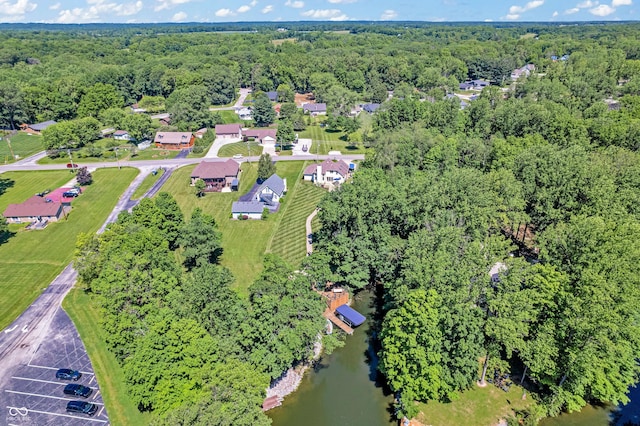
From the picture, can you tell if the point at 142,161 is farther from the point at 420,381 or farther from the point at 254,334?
the point at 420,381

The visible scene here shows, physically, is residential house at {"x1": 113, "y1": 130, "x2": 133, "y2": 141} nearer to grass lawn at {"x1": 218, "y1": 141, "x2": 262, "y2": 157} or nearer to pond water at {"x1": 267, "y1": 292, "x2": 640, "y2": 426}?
grass lawn at {"x1": 218, "y1": 141, "x2": 262, "y2": 157}

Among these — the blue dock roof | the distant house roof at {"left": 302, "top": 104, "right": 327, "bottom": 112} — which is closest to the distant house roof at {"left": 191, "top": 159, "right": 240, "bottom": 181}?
the blue dock roof

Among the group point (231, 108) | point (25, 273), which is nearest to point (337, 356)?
point (25, 273)

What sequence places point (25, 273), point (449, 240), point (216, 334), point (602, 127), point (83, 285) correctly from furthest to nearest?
point (602, 127)
point (25, 273)
point (83, 285)
point (449, 240)
point (216, 334)

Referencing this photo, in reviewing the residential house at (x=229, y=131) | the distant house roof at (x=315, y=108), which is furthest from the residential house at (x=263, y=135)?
the distant house roof at (x=315, y=108)

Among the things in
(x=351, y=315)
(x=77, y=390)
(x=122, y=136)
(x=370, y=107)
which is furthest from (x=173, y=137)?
Answer: (x=77, y=390)

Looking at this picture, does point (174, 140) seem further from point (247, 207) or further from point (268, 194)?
point (247, 207)

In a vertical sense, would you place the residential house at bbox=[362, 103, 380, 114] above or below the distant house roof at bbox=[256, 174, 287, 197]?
above
